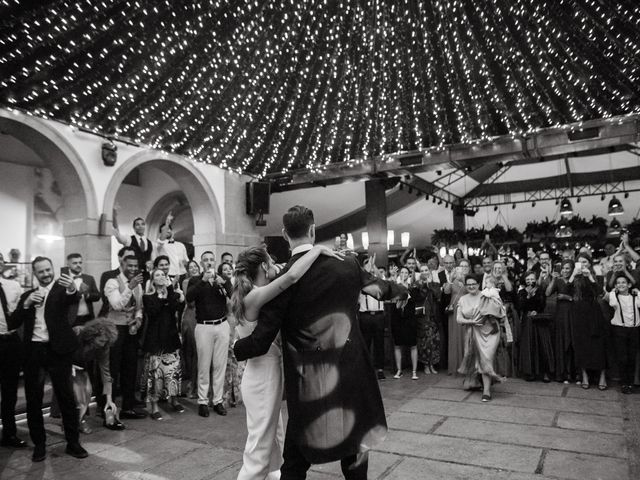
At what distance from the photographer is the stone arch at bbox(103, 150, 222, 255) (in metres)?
7.32

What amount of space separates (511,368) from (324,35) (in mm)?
4503

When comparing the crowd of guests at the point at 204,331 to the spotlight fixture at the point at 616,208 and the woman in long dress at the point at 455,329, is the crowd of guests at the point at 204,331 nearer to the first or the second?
the woman in long dress at the point at 455,329

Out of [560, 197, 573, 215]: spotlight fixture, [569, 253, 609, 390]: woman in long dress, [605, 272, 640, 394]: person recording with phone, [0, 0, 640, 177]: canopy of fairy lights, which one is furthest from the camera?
[560, 197, 573, 215]: spotlight fixture

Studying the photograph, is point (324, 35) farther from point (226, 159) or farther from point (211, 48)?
Answer: point (226, 159)

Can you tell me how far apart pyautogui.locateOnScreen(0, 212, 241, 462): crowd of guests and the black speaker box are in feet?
12.9

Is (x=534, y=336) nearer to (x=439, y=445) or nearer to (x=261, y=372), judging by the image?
(x=439, y=445)

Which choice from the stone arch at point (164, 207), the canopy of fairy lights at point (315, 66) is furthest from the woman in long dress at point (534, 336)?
the stone arch at point (164, 207)

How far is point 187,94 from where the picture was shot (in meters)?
5.48

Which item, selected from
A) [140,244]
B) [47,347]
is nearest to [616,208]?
[140,244]

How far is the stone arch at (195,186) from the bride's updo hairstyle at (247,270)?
5276 mm

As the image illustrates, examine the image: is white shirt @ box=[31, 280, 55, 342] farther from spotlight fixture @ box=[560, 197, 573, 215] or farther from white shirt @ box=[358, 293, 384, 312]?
spotlight fixture @ box=[560, 197, 573, 215]

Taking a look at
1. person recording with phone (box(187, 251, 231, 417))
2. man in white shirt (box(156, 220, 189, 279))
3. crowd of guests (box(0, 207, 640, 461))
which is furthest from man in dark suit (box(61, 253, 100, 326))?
man in white shirt (box(156, 220, 189, 279))

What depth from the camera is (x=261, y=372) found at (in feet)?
7.53

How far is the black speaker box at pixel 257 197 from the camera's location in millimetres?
9031
